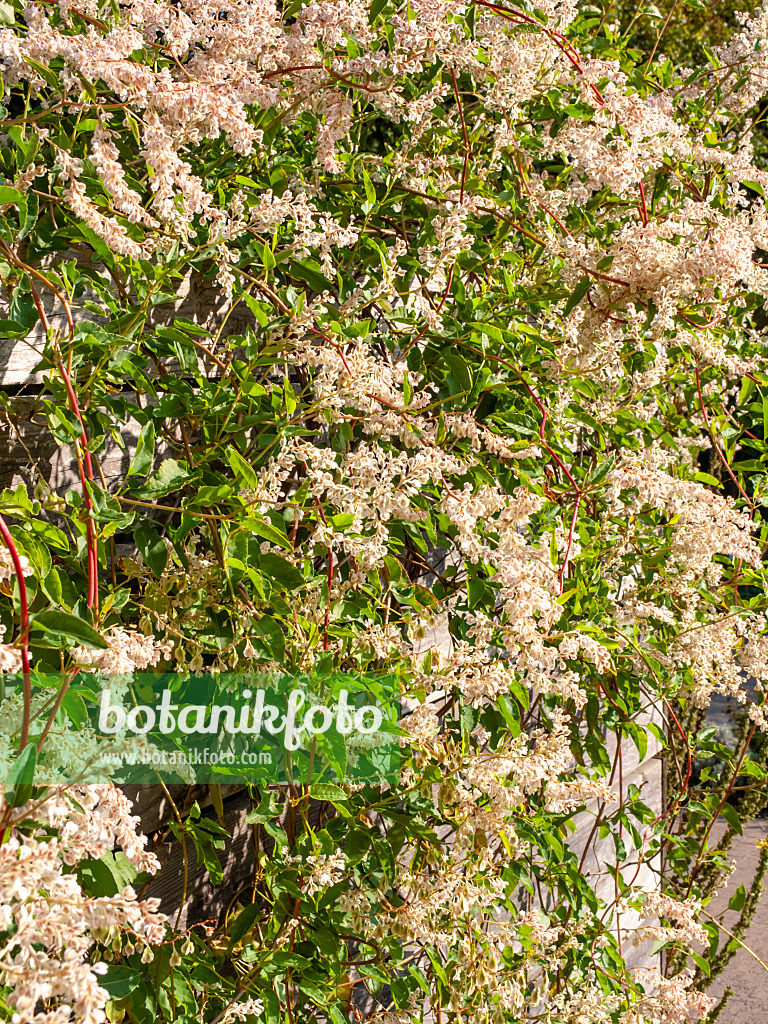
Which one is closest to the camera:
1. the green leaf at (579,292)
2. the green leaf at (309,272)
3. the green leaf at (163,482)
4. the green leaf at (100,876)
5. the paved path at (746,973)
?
the green leaf at (100,876)

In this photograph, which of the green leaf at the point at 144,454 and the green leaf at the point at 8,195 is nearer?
the green leaf at the point at 8,195

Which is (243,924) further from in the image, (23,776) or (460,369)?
(460,369)

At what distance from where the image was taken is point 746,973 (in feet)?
11.9

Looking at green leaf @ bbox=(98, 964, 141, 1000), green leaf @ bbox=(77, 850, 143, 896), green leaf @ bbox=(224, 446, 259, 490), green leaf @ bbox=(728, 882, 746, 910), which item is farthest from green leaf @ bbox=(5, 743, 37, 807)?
green leaf @ bbox=(728, 882, 746, 910)

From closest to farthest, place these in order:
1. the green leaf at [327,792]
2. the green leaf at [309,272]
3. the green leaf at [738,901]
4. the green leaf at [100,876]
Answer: the green leaf at [100,876], the green leaf at [327,792], the green leaf at [309,272], the green leaf at [738,901]

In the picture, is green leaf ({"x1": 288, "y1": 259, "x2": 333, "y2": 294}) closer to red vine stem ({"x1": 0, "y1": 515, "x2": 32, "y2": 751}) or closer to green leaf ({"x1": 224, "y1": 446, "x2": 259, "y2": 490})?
green leaf ({"x1": 224, "y1": 446, "x2": 259, "y2": 490})

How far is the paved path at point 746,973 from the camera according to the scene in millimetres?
3275

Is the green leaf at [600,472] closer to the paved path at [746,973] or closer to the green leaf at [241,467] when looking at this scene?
the green leaf at [241,467]

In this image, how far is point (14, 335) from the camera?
1.02 meters

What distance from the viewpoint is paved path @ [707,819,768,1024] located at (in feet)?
10.7

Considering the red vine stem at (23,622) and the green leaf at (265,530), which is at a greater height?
the green leaf at (265,530)

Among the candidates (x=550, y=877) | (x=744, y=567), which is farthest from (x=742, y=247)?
(x=550, y=877)

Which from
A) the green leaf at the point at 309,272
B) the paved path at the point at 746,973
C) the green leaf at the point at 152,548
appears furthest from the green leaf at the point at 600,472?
the paved path at the point at 746,973

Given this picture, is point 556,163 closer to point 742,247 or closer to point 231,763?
point 742,247
